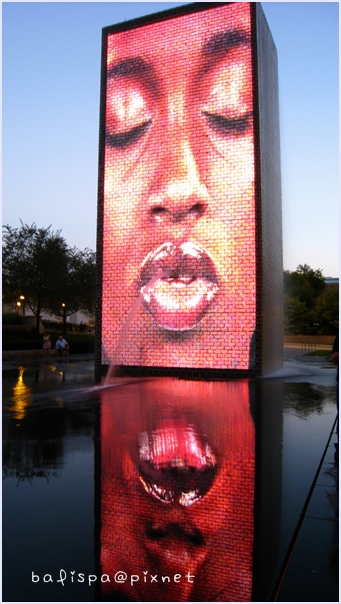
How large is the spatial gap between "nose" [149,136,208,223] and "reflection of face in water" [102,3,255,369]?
0.03m

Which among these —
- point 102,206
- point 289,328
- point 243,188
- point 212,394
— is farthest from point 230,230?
point 289,328

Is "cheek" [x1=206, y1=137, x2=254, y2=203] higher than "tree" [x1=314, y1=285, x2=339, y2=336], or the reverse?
"cheek" [x1=206, y1=137, x2=254, y2=203]

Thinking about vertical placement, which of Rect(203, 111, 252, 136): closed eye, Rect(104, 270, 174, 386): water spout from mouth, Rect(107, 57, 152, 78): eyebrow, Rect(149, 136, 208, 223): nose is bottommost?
Rect(104, 270, 174, 386): water spout from mouth

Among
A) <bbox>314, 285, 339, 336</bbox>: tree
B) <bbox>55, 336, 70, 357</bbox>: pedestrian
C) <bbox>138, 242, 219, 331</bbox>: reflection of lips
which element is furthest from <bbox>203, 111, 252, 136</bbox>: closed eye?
<bbox>314, 285, 339, 336</bbox>: tree

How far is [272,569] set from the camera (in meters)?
3.13

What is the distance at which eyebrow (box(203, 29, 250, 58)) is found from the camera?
1512 centimetres

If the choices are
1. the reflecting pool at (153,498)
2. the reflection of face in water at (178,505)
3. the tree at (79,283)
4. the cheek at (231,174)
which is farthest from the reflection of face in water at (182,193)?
the tree at (79,283)

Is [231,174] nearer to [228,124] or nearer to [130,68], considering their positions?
[228,124]

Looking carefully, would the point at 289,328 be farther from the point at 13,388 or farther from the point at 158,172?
the point at 13,388

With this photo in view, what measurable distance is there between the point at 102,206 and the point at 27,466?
11.9 meters

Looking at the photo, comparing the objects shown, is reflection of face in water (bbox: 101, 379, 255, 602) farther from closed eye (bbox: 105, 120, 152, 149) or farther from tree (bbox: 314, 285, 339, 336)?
tree (bbox: 314, 285, 339, 336)

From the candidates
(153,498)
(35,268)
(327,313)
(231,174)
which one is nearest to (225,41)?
(231,174)

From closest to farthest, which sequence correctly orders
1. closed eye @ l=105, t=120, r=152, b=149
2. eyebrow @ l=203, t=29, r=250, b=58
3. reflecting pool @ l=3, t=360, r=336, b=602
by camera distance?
reflecting pool @ l=3, t=360, r=336, b=602 < eyebrow @ l=203, t=29, r=250, b=58 < closed eye @ l=105, t=120, r=152, b=149

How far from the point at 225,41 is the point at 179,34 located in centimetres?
140
